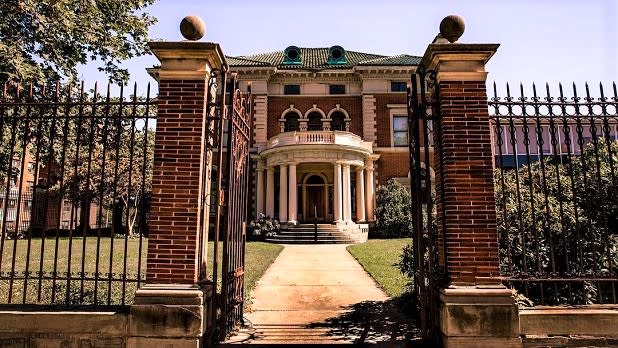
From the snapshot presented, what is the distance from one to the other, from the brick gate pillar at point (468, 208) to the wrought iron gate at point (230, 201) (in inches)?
102

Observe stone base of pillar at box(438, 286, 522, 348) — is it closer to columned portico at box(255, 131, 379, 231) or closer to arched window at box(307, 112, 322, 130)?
columned portico at box(255, 131, 379, 231)

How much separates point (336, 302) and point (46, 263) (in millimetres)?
8573

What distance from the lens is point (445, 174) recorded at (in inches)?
181

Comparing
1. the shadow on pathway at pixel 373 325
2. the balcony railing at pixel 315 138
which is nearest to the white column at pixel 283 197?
the balcony railing at pixel 315 138

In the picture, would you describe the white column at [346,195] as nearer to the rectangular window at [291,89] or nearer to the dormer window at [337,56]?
the rectangular window at [291,89]

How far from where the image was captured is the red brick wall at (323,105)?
83.6 ft

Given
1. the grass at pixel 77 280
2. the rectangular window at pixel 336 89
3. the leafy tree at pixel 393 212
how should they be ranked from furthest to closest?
the rectangular window at pixel 336 89 < the leafy tree at pixel 393 212 < the grass at pixel 77 280

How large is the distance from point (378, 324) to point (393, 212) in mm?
16901

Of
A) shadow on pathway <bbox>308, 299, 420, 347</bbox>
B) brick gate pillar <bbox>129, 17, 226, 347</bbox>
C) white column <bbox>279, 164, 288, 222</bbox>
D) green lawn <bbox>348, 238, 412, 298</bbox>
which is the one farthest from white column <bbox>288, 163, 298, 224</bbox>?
brick gate pillar <bbox>129, 17, 226, 347</bbox>

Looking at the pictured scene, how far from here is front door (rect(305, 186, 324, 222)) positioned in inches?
979

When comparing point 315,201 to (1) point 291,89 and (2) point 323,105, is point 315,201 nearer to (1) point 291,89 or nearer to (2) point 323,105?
(2) point 323,105

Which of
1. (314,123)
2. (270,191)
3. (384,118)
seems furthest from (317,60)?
(270,191)

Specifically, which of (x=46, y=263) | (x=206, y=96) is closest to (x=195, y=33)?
(x=206, y=96)

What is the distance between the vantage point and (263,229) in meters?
20.3
